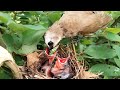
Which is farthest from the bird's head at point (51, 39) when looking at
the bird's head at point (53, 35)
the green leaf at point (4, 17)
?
the green leaf at point (4, 17)

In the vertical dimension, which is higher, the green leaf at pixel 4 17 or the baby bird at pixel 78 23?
the green leaf at pixel 4 17

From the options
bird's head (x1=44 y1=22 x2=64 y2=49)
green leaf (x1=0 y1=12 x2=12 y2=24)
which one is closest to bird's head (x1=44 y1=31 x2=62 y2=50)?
bird's head (x1=44 y1=22 x2=64 y2=49)

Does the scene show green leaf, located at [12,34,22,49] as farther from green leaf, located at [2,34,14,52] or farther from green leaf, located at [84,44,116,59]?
green leaf, located at [84,44,116,59]

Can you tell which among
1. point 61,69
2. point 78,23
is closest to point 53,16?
point 78,23

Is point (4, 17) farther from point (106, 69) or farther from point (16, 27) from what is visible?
point (106, 69)

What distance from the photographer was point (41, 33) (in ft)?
2.85

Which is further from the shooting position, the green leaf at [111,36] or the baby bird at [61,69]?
the green leaf at [111,36]

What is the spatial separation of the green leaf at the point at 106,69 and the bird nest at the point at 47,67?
1.1 inches

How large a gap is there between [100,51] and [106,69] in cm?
6

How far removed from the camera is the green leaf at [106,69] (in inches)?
32.8

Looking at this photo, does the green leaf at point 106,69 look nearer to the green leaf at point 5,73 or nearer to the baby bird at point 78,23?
the baby bird at point 78,23
